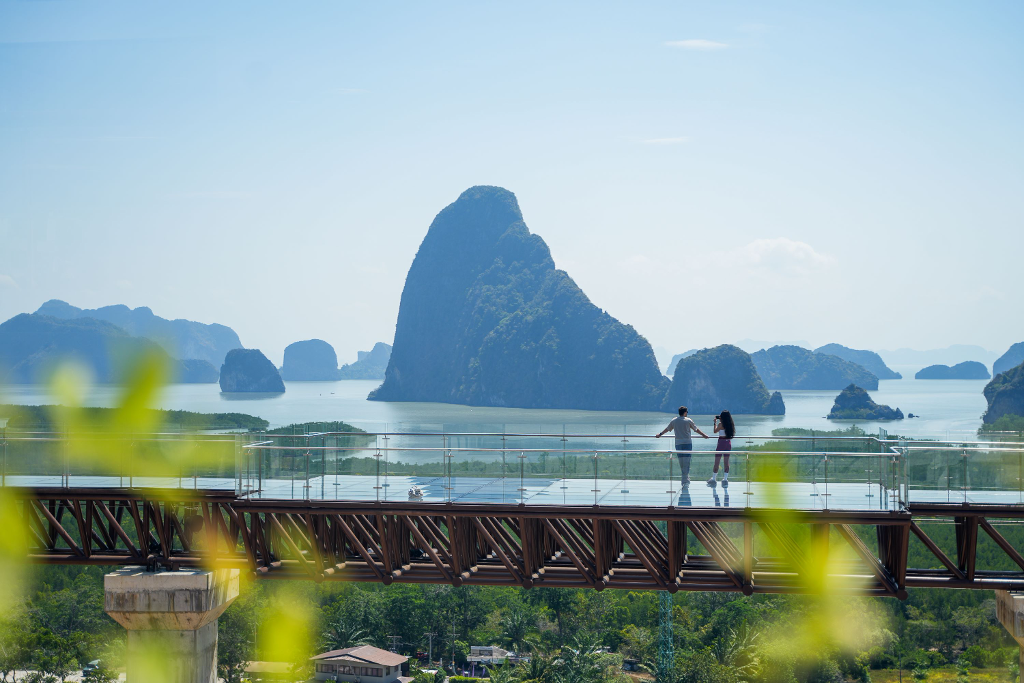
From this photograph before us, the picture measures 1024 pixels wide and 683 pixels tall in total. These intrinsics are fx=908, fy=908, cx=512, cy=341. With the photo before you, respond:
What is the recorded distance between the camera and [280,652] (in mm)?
65875

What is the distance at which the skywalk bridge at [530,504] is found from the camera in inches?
617

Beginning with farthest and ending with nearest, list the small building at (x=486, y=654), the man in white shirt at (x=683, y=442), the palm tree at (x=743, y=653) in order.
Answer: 1. the small building at (x=486, y=654)
2. the palm tree at (x=743, y=653)
3. the man in white shirt at (x=683, y=442)

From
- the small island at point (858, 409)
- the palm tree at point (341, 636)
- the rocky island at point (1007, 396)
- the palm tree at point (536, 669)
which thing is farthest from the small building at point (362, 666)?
the small island at point (858, 409)

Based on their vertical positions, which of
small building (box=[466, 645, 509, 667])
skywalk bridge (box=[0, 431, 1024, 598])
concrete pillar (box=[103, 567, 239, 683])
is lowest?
small building (box=[466, 645, 509, 667])

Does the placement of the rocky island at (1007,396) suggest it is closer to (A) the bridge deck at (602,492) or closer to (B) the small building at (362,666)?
(B) the small building at (362,666)

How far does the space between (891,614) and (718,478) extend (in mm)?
56731

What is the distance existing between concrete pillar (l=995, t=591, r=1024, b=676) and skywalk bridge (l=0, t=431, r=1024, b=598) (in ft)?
1.12

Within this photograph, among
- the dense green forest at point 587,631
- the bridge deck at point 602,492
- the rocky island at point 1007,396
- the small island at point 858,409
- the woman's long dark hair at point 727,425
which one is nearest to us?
the bridge deck at point 602,492

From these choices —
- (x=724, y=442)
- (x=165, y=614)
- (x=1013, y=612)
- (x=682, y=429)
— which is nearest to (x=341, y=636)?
(x=165, y=614)

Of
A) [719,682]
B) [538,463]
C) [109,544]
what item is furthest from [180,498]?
[719,682]

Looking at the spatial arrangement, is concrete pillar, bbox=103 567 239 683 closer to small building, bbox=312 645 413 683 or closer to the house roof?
small building, bbox=312 645 413 683

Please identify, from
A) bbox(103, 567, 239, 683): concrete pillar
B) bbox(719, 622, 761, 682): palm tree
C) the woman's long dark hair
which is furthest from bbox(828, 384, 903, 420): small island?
bbox(103, 567, 239, 683): concrete pillar

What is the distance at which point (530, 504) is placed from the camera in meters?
16.1

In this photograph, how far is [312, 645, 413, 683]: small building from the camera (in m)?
58.9
